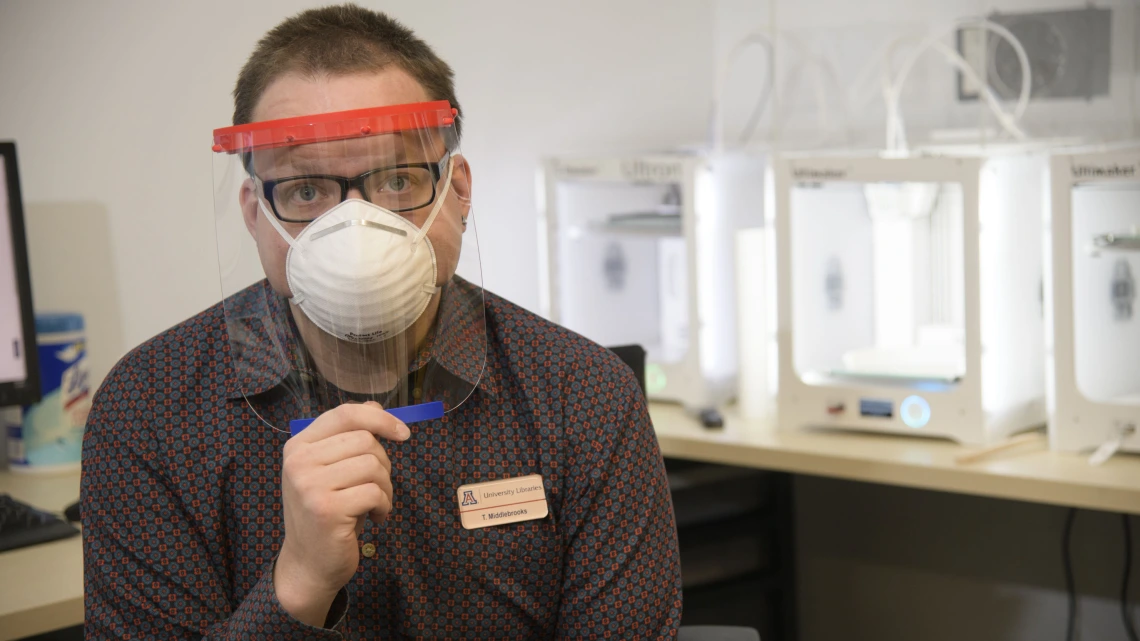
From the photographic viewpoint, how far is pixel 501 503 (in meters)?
1.08

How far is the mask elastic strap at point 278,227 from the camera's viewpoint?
0.87 metres

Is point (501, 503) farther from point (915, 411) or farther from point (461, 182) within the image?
point (915, 411)

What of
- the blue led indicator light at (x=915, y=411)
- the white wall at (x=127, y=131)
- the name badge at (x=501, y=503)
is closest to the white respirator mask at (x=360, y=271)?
the name badge at (x=501, y=503)

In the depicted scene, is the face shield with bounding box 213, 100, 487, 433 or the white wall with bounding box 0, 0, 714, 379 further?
the white wall with bounding box 0, 0, 714, 379

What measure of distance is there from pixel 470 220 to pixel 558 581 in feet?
1.29

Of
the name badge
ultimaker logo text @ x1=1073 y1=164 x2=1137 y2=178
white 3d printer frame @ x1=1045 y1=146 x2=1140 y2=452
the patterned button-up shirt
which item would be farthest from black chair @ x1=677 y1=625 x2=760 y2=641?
ultimaker logo text @ x1=1073 y1=164 x2=1137 y2=178

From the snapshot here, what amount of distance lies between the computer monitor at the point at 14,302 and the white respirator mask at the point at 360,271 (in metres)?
0.98

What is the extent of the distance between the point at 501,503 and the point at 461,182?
1.11ft

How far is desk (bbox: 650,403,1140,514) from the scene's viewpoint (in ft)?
5.11

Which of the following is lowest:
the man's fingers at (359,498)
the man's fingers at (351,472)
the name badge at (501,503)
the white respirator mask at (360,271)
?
the name badge at (501,503)

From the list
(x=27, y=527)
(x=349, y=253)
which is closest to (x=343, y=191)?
(x=349, y=253)

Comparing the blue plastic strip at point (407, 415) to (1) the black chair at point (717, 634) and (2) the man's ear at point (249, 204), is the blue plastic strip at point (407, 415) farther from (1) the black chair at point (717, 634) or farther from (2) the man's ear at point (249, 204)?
(1) the black chair at point (717, 634)

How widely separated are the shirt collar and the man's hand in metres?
0.09

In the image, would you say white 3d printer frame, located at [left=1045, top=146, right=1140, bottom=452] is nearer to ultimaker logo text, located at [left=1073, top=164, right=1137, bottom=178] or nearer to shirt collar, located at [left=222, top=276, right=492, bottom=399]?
ultimaker logo text, located at [left=1073, top=164, right=1137, bottom=178]
